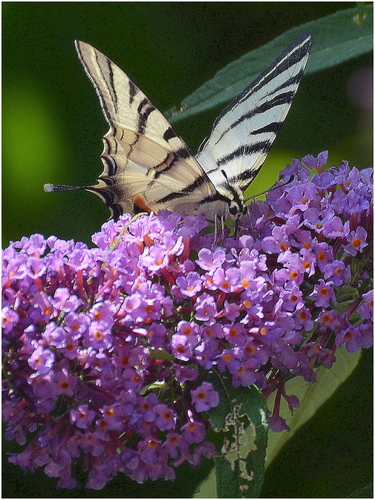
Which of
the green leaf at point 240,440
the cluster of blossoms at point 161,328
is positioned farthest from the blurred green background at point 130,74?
the green leaf at point 240,440

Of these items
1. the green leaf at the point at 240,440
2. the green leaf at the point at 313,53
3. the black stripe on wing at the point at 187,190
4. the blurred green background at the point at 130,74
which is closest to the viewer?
the green leaf at the point at 240,440

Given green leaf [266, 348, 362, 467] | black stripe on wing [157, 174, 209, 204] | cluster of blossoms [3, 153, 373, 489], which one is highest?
black stripe on wing [157, 174, 209, 204]

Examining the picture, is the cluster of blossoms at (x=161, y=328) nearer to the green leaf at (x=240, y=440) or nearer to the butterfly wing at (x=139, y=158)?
the green leaf at (x=240, y=440)

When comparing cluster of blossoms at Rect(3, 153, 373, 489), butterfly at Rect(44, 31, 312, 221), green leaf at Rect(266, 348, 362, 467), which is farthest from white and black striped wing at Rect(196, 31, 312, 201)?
green leaf at Rect(266, 348, 362, 467)

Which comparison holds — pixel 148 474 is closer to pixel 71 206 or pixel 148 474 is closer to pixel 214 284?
pixel 214 284

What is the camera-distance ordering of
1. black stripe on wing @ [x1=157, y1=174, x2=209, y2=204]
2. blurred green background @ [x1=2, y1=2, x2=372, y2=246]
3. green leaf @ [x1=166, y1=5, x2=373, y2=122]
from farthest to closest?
blurred green background @ [x1=2, y1=2, x2=372, y2=246] < black stripe on wing @ [x1=157, y1=174, x2=209, y2=204] < green leaf @ [x1=166, y1=5, x2=373, y2=122]

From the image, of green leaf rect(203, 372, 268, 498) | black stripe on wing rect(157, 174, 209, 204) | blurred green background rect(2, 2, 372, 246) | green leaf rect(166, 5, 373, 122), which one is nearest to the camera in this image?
green leaf rect(203, 372, 268, 498)

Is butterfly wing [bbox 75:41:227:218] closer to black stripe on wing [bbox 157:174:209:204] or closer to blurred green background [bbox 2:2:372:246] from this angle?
black stripe on wing [bbox 157:174:209:204]
